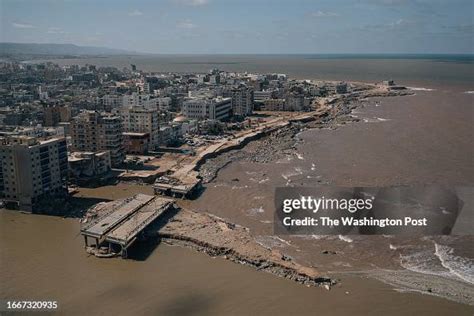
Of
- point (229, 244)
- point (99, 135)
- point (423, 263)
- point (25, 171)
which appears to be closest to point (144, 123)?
point (99, 135)

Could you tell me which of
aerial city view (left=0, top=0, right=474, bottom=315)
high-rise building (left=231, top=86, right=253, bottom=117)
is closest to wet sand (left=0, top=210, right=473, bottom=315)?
aerial city view (left=0, top=0, right=474, bottom=315)

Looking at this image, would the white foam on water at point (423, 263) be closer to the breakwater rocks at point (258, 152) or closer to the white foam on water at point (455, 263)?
the white foam on water at point (455, 263)

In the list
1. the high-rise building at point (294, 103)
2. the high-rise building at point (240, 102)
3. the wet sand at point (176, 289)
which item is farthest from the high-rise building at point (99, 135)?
the high-rise building at point (294, 103)

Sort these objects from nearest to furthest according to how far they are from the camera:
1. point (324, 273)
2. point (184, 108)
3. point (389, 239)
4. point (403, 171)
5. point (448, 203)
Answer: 1. point (324, 273)
2. point (389, 239)
3. point (448, 203)
4. point (403, 171)
5. point (184, 108)

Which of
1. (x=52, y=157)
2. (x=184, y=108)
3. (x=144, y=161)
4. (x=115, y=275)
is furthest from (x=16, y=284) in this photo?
(x=184, y=108)

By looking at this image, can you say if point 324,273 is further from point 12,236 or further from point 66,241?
point 12,236

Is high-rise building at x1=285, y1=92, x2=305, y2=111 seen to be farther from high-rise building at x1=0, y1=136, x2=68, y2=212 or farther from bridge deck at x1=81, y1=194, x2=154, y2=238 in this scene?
A: high-rise building at x1=0, y1=136, x2=68, y2=212
